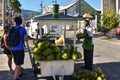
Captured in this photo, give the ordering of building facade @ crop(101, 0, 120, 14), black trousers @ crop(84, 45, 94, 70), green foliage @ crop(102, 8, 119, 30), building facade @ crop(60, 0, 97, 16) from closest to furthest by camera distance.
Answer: black trousers @ crop(84, 45, 94, 70), green foliage @ crop(102, 8, 119, 30), building facade @ crop(101, 0, 120, 14), building facade @ crop(60, 0, 97, 16)

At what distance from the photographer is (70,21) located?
36.0ft

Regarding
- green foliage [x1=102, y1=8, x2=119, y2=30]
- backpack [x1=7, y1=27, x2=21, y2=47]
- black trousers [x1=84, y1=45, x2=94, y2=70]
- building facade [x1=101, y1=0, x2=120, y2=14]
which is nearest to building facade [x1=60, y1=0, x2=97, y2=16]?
building facade [x1=101, y1=0, x2=120, y2=14]

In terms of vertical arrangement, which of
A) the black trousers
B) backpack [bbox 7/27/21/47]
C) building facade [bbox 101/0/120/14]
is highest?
building facade [bbox 101/0/120/14]

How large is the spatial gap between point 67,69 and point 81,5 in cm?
6465

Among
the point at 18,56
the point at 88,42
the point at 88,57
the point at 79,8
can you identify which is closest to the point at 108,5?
the point at 79,8

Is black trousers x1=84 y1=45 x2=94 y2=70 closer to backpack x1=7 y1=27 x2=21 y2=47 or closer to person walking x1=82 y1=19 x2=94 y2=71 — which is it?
person walking x1=82 y1=19 x2=94 y2=71

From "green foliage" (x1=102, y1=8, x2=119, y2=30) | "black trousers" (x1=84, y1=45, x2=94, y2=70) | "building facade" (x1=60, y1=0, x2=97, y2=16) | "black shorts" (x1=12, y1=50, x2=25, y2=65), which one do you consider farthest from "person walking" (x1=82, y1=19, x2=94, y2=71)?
"building facade" (x1=60, y1=0, x2=97, y2=16)

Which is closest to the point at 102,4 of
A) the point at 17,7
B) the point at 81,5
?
the point at 81,5

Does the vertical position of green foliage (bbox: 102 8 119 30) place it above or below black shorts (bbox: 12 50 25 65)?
above

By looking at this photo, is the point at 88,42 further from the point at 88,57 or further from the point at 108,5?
the point at 108,5

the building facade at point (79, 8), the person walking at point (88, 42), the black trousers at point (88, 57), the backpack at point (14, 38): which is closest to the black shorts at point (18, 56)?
the backpack at point (14, 38)

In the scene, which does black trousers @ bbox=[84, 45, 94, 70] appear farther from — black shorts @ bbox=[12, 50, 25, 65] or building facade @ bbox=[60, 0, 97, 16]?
building facade @ bbox=[60, 0, 97, 16]

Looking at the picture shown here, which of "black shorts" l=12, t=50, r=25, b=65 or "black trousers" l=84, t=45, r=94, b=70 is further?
"black trousers" l=84, t=45, r=94, b=70

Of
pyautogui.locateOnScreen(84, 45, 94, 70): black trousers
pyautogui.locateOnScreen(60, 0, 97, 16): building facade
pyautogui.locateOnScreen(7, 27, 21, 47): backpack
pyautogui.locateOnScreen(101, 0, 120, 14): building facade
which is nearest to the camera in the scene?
pyautogui.locateOnScreen(7, 27, 21, 47): backpack
